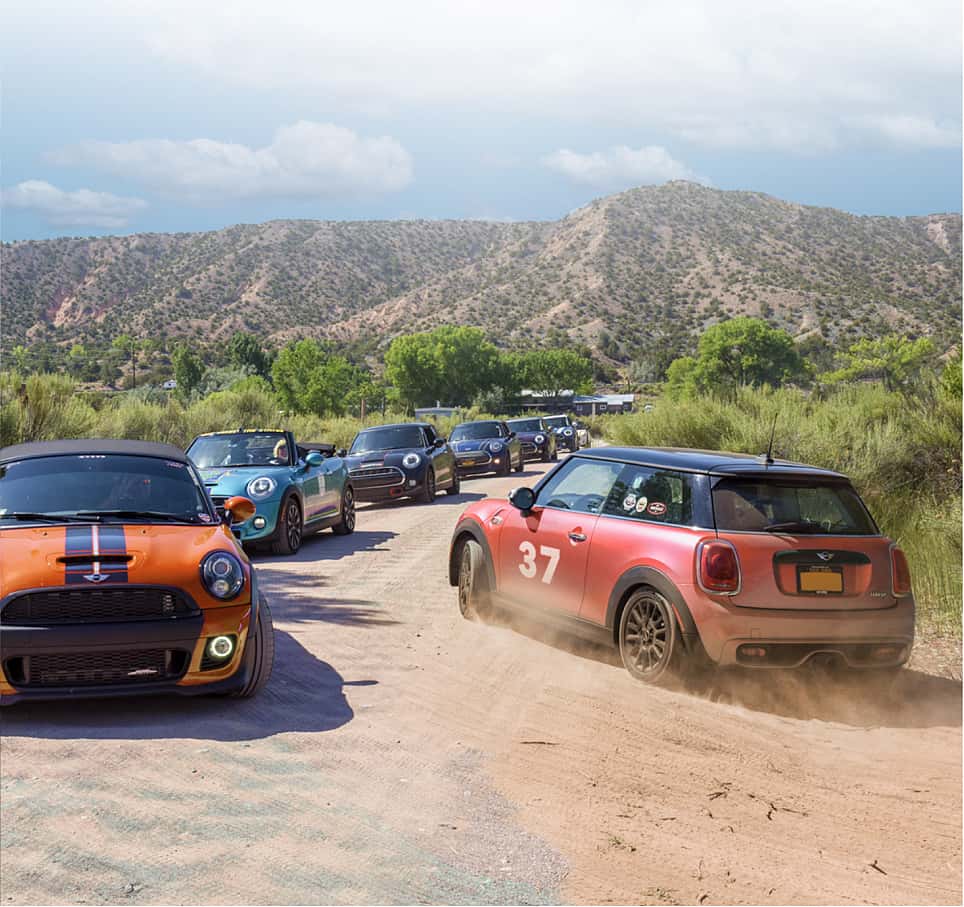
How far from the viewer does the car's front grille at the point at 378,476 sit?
22875 millimetres

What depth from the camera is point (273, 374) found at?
85000 millimetres

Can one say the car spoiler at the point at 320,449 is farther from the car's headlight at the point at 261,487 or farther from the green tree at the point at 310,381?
the green tree at the point at 310,381

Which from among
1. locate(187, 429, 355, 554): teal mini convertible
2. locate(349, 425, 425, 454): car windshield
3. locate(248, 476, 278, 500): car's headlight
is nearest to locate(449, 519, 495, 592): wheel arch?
locate(187, 429, 355, 554): teal mini convertible

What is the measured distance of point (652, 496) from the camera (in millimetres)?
8289

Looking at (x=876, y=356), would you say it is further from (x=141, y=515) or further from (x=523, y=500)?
(x=141, y=515)

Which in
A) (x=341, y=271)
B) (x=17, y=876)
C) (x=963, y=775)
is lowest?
(x=963, y=775)

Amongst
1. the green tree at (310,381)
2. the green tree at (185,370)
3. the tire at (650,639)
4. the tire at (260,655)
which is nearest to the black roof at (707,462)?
the tire at (650,639)

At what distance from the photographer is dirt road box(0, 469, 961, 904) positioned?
476 cm

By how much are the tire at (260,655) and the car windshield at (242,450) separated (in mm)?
7787

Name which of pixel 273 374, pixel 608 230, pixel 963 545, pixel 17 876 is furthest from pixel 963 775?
pixel 608 230

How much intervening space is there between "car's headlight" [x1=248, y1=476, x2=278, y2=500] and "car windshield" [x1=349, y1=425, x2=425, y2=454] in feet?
30.3

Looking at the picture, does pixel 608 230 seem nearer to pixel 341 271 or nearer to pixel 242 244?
pixel 341 271

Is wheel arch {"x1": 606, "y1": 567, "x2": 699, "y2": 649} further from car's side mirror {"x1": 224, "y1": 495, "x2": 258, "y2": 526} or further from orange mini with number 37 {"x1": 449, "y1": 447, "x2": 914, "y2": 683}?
car's side mirror {"x1": 224, "y1": 495, "x2": 258, "y2": 526}

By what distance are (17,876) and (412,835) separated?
1628mm
